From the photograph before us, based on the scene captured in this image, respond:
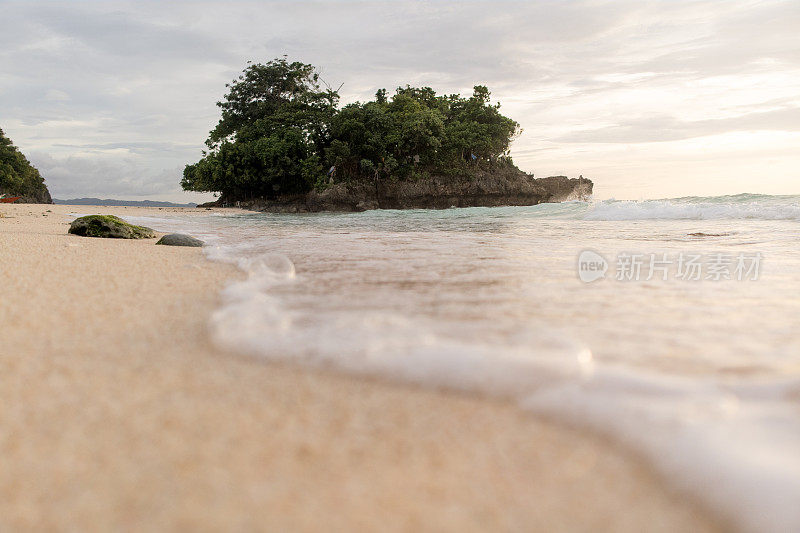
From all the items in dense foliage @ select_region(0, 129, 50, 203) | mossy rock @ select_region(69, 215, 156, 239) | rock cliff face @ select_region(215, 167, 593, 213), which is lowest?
mossy rock @ select_region(69, 215, 156, 239)

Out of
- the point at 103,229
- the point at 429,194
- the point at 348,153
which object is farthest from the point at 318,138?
the point at 103,229

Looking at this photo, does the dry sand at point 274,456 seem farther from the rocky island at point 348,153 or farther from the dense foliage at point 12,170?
the dense foliage at point 12,170

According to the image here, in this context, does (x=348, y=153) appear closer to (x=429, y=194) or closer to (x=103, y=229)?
(x=429, y=194)

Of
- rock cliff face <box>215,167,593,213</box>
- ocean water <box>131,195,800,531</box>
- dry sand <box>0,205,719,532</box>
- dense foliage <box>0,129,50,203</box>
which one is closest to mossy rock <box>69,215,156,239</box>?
ocean water <box>131,195,800,531</box>

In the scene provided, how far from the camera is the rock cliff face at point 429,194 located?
29578 mm

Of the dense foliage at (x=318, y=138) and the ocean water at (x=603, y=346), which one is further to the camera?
the dense foliage at (x=318, y=138)

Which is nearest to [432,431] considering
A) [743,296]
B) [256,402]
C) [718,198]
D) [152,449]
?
[256,402]

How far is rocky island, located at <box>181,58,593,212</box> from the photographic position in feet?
96.0

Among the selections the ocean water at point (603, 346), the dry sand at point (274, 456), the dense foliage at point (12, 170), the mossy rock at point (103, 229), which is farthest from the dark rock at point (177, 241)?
the dense foliage at point (12, 170)

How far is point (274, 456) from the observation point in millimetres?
891

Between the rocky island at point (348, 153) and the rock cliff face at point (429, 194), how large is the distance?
0.23 feet

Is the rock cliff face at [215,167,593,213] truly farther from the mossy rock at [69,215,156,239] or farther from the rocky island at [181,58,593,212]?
the mossy rock at [69,215,156,239]

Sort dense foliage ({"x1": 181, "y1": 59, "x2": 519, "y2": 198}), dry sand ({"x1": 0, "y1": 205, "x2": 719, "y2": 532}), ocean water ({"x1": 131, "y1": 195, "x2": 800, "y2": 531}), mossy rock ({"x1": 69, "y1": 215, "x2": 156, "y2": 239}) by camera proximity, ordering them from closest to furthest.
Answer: dry sand ({"x1": 0, "y1": 205, "x2": 719, "y2": 532})
ocean water ({"x1": 131, "y1": 195, "x2": 800, "y2": 531})
mossy rock ({"x1": 69, "y1": 215, "x2": 156, "y2": 239})
dense foliage ({"x1": 181, "y1": 59, "x2": 519, "y2": 198})

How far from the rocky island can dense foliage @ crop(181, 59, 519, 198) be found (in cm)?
7
